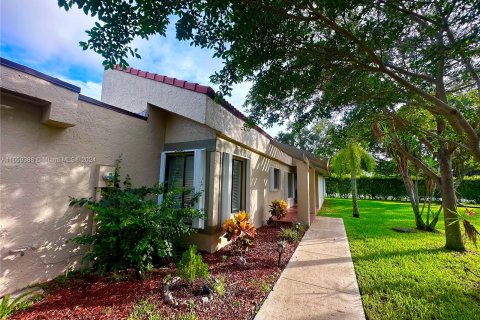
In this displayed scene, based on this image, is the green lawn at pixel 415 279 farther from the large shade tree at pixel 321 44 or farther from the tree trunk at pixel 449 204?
the large shade tree at pixel 321 44

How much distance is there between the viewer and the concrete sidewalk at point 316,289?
374 centimetres

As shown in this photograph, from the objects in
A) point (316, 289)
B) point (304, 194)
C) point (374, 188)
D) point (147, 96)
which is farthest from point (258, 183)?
point (374, 188)

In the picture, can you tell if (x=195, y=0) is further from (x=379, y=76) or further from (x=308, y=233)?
(x=308, y=233)

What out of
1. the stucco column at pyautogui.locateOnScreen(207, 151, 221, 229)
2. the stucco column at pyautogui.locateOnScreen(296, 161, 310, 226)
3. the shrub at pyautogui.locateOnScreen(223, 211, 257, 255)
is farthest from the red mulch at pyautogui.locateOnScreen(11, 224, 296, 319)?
the stucco column at pyautogui.locateOnScreen(296, 161, 310, 226)

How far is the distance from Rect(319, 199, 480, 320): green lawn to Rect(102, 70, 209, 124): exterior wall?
5.89 m

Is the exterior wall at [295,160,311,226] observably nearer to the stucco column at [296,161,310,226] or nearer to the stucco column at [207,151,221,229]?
the stucco column at [296,161,310,226]

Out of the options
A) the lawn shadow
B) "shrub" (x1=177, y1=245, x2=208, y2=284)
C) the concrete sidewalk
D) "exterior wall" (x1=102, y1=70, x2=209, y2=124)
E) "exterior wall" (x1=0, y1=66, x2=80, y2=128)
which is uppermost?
"exterior wall" (x1=102, y1=70, x2=209, y2=124)

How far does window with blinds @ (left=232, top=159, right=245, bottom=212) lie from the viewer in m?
8.44

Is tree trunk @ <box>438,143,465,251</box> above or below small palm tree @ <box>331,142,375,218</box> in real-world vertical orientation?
below

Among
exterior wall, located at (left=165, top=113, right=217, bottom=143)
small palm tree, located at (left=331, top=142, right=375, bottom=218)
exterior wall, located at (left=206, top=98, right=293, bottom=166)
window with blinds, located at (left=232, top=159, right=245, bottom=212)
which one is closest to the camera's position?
exterior wall, located at (left=206, top=98, right=293, bottom=166)

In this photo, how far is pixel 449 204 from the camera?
736 cm

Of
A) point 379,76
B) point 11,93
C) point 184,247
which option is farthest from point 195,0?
point 184,247

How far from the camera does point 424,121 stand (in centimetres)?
797

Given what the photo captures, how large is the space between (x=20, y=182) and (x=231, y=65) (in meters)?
5.27
